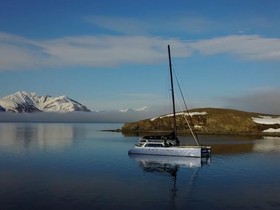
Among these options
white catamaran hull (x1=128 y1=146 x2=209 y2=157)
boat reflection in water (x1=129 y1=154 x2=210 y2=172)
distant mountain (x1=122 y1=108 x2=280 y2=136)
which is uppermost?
distant mountain (x1=122 y1=108 x2=280 y2=136)

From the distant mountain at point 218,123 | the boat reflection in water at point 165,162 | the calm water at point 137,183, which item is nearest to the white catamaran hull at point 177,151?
the boat reflection in water at point 165,162

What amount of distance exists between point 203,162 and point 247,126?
107 m

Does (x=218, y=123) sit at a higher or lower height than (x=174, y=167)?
higher

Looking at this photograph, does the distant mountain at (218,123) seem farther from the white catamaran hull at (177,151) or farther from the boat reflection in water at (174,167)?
the boat reflection in water at (174,167)

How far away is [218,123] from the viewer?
573 feet

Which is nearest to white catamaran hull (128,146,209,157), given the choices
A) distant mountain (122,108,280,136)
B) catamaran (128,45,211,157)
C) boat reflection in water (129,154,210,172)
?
catamaran (128,45,211,157)

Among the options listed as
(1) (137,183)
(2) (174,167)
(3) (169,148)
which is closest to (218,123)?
(3) (169,148)

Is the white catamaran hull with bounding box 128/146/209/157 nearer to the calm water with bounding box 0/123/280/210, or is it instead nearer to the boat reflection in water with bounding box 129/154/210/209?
the boat reflection in water with bounding box 129/154/210/209

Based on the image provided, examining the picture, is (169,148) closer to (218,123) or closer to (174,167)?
(174,167)

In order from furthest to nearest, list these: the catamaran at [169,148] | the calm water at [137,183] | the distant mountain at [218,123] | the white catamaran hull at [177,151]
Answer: the distant mountain at [218,123] < the catamaran at [169,148] < the white catamaran hull at [177,151] < the calm water at [137,183]

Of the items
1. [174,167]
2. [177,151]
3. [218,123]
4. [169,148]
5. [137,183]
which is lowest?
[137,183]

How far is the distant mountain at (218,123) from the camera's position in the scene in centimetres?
16750

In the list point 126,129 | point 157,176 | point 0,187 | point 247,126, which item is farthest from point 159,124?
point 0,187

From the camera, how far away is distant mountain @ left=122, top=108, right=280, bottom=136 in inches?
6594
